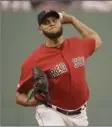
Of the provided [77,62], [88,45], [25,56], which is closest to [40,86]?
[77,62]

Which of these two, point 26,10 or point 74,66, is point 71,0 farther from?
point 74,66

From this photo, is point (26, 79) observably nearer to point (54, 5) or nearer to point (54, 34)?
point (54, 34)

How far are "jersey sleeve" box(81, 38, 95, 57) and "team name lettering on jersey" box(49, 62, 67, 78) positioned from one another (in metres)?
0.23

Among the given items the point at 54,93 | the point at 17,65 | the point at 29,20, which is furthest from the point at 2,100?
the point at 54,93

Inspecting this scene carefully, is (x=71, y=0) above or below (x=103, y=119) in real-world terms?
above

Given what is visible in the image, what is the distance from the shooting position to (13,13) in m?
3.05

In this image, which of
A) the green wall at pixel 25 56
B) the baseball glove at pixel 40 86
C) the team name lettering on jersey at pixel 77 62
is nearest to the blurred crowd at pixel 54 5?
the green wall at pixel 25 56

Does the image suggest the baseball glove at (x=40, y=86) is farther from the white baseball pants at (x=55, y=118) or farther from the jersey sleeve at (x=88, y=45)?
the jersey sleeve at (x=88, y=45)

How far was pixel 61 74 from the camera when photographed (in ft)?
7.07

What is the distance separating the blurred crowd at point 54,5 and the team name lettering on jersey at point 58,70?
857 millimetres

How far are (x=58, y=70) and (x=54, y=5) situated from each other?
0.91 m

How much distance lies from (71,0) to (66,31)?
296 mm

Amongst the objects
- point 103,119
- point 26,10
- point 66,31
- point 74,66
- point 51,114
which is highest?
point 26,10

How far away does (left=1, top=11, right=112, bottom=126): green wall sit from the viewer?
9.92ft
